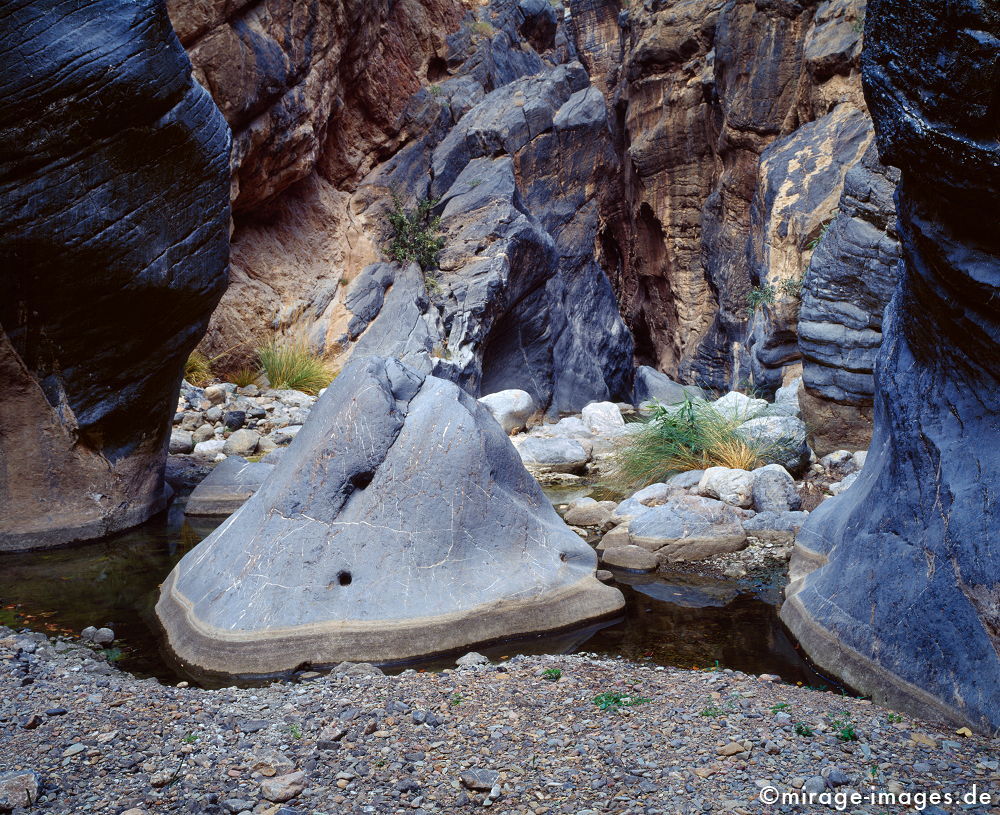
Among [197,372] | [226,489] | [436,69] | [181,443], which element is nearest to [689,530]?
[226,489]

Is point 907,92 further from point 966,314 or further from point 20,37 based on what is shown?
point 20,37

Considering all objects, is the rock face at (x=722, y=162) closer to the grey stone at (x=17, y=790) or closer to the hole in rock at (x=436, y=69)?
the hole in rock at (x=436, y=69)

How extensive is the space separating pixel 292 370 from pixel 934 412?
9858 mm

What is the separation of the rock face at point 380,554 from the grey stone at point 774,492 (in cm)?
257

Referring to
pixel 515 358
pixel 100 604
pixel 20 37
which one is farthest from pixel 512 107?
pixel 100 604

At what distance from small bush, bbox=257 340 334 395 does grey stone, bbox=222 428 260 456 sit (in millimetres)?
2500

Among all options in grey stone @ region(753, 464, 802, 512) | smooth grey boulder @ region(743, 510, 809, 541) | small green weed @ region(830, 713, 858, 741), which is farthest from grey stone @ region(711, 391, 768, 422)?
small green weed @ region(830, 713, 858, 741)

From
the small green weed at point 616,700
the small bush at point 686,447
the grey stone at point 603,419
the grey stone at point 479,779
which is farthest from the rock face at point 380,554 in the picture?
the grey stone at point 603,419

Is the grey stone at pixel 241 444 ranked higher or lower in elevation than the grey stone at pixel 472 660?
lower

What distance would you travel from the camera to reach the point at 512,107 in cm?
1609

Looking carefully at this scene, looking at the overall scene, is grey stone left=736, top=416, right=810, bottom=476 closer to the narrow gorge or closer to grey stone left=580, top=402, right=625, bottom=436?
the narrow gorge

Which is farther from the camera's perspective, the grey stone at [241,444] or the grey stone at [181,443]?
the grey stone at [241,444]

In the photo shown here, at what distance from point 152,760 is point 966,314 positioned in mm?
3600

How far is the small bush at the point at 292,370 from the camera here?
1150cm
